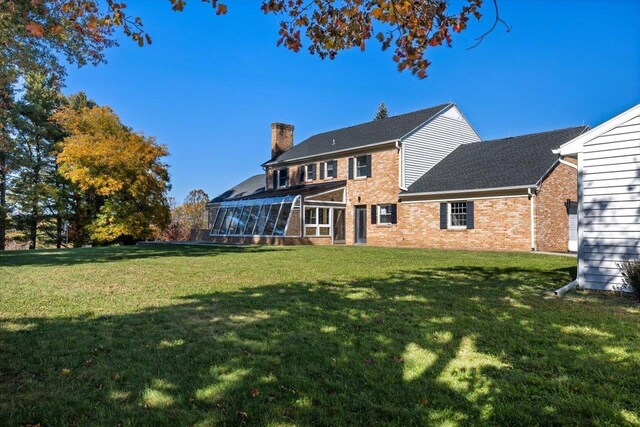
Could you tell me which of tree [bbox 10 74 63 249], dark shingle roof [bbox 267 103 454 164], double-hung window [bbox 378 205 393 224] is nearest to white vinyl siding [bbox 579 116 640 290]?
double-hung window [bbox 378 205 393 224]

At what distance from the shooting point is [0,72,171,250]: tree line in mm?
27672

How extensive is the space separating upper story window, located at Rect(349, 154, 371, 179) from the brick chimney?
976 centimetres

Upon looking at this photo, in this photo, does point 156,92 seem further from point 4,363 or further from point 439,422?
point 439,422

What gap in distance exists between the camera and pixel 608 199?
7.95 metres

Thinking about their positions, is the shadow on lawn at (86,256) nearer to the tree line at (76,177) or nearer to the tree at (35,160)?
the tree line at (76,177)

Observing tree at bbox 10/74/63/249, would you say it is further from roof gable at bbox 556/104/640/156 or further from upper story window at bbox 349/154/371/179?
roof gable at bbox 556/104/640/156

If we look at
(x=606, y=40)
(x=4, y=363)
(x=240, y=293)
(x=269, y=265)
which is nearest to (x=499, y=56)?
(x=606, y=40)

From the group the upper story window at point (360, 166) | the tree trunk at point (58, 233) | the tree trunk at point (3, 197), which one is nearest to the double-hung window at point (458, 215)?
the upper story window at point (360, 166)

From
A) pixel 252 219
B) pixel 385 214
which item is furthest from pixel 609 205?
pixel 252 219

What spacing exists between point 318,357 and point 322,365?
21cm

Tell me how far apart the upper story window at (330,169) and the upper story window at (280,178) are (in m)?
4.10

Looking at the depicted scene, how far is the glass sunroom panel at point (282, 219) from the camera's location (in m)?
26.0

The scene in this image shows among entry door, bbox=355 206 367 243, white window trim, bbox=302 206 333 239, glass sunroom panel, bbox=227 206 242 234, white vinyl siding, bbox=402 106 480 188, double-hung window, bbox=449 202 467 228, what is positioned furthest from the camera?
glass sunroom panel, bbox=227 206 242 234

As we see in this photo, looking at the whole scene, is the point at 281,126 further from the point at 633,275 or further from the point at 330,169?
the point at 633,275
